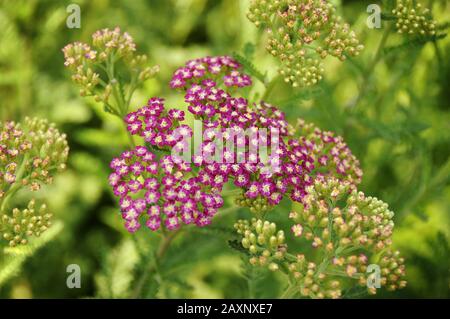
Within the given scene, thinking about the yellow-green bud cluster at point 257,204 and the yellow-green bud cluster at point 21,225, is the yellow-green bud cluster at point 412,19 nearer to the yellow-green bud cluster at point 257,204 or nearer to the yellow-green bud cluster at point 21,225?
the yellow-green bud cluster at point 257,204

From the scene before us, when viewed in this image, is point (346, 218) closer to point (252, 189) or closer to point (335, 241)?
point (335, 241)

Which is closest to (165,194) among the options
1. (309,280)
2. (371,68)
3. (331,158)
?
(309,280)

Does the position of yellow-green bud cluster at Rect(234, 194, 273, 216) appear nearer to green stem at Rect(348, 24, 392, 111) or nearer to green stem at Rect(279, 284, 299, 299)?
green stem at Rect(279, 284, 299, 299)

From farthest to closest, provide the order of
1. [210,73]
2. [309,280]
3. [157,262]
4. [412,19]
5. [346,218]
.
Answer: [157,262], [210,73], [412,19], [346,218], [309,280]

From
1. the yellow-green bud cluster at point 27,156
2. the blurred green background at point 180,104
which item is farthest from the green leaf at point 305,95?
the yellow-green bud cluster at point 27,156

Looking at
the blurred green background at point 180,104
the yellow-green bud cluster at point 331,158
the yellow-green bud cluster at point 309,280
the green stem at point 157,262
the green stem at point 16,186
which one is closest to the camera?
the yellow-green bud cluster at point 309,280
